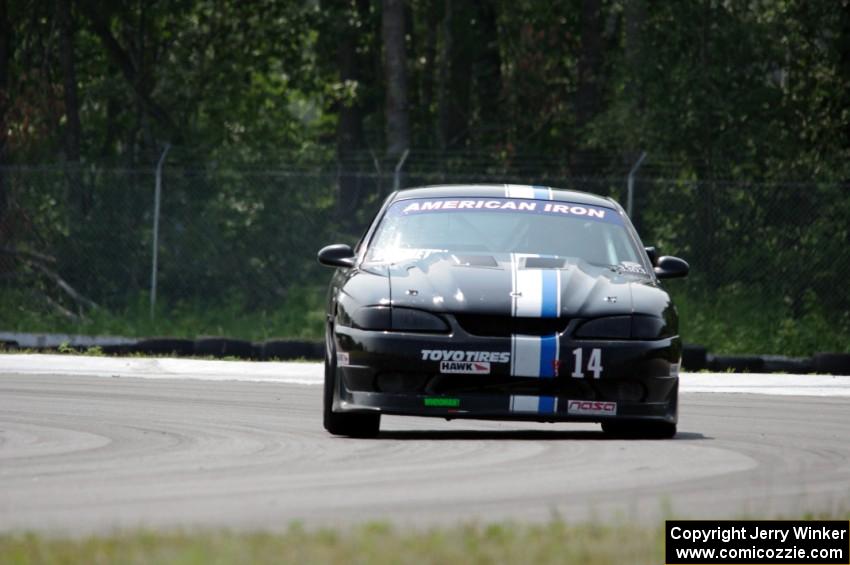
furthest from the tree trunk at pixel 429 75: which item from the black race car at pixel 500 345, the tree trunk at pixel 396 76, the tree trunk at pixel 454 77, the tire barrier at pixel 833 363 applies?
the black race car at pixel 500 345

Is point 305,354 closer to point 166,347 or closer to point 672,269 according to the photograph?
point 166,347

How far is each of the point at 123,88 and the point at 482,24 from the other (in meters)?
7.09

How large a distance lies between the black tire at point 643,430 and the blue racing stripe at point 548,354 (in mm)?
804

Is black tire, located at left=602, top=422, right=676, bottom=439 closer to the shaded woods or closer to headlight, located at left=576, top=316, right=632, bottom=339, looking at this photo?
headlight, located at left=576, top=316, right=632, bottom=339

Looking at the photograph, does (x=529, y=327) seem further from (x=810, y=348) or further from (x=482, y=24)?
(x=482, y=24)

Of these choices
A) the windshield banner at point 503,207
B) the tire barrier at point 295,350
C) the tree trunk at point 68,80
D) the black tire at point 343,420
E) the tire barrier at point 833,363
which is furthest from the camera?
the tree trunk at point 68,80

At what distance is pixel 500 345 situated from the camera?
888 cm

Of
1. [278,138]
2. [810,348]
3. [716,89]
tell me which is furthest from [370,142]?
[810,348]

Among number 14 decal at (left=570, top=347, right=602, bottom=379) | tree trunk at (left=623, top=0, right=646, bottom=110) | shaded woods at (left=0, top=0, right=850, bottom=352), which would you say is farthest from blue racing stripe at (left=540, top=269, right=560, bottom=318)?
tree trunk at (left=623, top=0, right=646, bottom=110)

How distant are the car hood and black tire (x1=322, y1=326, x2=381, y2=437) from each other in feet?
2.02

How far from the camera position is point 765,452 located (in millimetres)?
8867

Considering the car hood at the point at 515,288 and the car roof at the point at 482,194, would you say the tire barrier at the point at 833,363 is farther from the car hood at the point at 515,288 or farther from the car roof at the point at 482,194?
the car hood at the point at 515,288

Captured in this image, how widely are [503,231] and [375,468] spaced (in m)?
2.95

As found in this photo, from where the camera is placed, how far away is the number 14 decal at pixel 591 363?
29.3 ft
